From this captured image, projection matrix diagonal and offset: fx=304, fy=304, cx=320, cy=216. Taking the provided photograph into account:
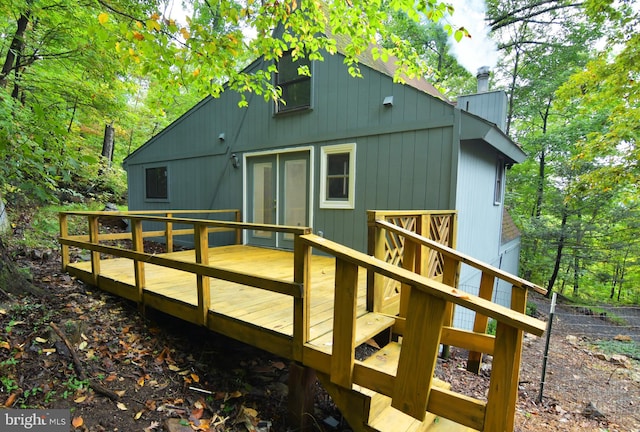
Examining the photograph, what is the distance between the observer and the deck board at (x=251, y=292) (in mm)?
2680

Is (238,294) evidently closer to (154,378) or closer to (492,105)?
(154,378)

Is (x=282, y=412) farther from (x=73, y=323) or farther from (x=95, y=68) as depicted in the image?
(x=95, y=68)

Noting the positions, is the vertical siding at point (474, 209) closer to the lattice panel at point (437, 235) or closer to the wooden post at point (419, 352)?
the lattice panel at point (437, 235)

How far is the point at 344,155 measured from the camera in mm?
5543

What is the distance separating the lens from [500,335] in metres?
1.49

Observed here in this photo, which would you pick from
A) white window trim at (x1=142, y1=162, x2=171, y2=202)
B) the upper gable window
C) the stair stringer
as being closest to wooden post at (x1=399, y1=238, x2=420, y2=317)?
the stair stringer

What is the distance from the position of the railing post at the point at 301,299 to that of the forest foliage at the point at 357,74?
222cm

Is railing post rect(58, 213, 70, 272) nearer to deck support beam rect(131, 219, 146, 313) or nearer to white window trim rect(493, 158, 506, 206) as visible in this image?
deck support beam rect(131, 219, 146, 313)

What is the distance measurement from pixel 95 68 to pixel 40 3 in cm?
128

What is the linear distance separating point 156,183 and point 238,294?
22.3ft

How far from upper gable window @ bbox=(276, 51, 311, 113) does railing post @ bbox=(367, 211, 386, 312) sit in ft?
12.9

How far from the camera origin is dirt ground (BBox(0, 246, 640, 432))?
2195 mm

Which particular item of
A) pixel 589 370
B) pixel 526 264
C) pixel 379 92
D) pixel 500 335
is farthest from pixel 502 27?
pixel 500 335

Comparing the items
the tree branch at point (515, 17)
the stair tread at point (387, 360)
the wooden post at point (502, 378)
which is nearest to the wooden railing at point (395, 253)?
the stair tread at point (387, 360)
